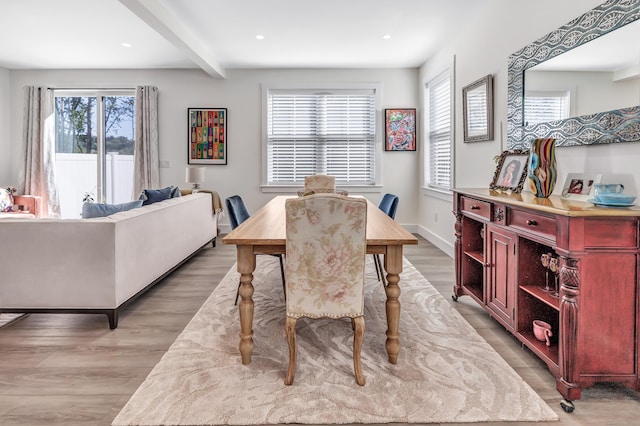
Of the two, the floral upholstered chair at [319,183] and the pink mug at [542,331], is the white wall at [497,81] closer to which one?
the pink mug at [542,331]

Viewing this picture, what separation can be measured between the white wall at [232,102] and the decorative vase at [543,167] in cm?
384

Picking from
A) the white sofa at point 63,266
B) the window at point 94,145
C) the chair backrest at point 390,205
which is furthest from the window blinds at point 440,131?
the window at point 94,145

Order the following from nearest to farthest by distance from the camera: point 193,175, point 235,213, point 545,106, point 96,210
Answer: point 545,106, point 96,210, point 235,213, point 193,175

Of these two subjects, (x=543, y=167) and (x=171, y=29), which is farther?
(x=171, y=29)

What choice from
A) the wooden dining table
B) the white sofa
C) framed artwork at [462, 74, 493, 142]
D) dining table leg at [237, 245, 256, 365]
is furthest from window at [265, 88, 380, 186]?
dining table leg at [237, 245, 256, 365]

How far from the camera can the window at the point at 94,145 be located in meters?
6.28

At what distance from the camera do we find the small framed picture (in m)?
2.31

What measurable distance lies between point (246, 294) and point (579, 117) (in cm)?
220

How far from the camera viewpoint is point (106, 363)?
2.15 m

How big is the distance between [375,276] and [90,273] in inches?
93.4

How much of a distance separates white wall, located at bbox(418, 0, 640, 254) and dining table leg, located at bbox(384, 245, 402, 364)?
1285 mm

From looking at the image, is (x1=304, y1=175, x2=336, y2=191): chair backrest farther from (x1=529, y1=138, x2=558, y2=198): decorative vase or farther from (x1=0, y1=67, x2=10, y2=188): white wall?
(x1=0, y1=67, x2=10, y2=188): white wall

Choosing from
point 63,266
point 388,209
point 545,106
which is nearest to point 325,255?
point 388,209

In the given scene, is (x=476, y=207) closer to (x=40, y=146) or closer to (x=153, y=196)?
(x=153, y=196)
